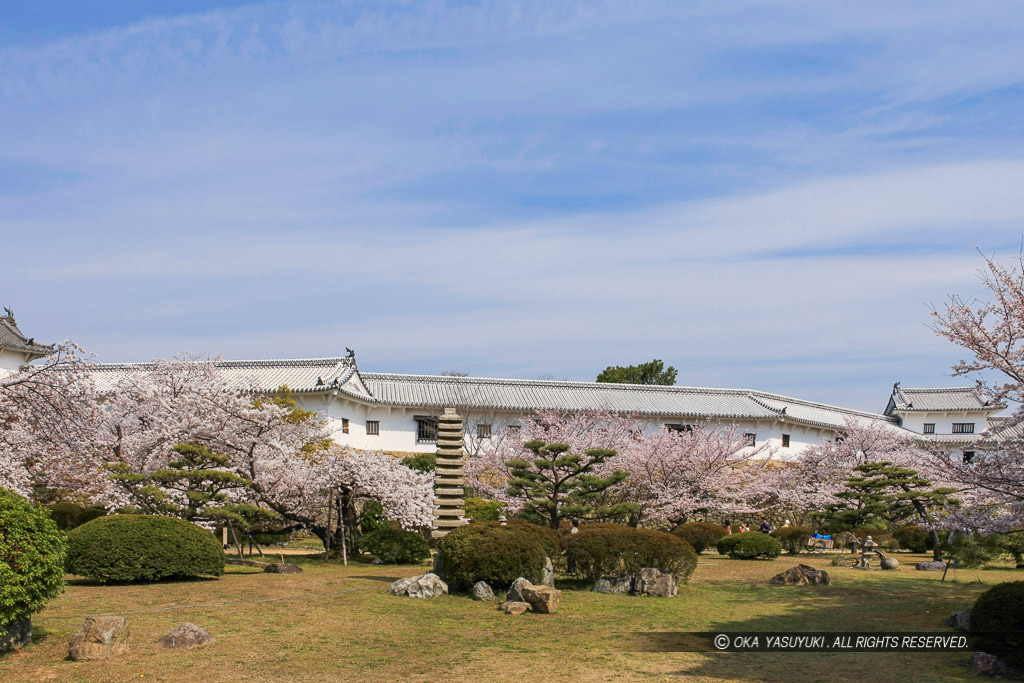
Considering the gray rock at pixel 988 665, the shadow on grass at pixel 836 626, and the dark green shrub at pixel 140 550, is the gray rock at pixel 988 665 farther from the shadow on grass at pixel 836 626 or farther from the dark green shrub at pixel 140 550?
the dark green shrub at pixel 140 550

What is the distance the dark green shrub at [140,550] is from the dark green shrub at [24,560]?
5.77 meters

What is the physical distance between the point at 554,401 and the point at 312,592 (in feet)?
84.6

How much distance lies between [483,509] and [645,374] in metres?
30.6

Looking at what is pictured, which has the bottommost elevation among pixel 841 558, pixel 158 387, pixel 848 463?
pixel 841 558

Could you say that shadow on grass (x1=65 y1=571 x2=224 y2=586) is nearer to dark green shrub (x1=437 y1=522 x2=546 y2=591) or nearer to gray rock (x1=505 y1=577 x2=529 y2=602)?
dark green shrub (x1=437 y1=522 x2=546 y2=591)

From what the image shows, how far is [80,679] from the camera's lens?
24.9 ft

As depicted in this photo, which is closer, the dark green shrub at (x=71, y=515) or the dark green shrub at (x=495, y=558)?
the dark green shrub at (x=495, y=558)

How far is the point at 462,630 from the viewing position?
1056cm

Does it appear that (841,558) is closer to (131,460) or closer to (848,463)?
(848,463)

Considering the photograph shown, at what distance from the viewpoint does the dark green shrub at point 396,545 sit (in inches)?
773

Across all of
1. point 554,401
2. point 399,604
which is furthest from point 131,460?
point 554,401

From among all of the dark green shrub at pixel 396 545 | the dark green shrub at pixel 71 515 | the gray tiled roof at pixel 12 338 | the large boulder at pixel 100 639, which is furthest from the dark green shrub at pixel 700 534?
the gray tiled roof at pixel 12 338

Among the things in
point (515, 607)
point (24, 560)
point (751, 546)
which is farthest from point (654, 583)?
point (751, 546)

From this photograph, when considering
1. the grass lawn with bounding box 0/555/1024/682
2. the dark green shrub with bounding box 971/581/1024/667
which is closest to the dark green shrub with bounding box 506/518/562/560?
the grass lawn with bounding box 0/555/1024/682
